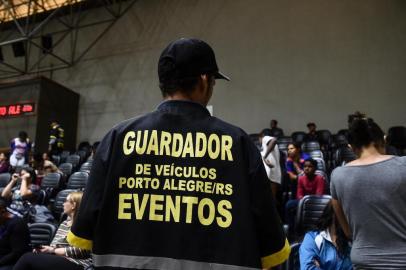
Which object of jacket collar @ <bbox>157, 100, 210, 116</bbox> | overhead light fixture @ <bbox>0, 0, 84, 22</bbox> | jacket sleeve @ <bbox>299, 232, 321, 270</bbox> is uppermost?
overhead light fixture @ <bbox>0, 0, 84, 22</bbox>

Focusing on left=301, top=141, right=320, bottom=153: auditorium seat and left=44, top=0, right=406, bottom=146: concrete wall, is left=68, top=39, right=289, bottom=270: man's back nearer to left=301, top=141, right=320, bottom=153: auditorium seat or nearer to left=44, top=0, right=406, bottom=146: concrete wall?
left=301, top=141, right=320, bottom=153: auditorium seat

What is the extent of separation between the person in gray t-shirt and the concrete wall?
753 cm

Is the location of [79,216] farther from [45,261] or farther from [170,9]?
[170,9]

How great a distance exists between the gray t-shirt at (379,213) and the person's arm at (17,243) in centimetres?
272

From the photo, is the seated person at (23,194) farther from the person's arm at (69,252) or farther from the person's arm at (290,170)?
the person's arm at (290,170)

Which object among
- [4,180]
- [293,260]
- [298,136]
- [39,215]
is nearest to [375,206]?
[293,260]

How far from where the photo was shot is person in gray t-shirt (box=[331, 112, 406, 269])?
1545 mm

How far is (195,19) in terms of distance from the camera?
1087 centimetres

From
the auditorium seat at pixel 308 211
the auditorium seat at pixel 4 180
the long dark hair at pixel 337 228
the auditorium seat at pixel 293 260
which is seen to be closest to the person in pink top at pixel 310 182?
the auditorium seat at pixel 308 211

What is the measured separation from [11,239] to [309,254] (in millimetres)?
2404

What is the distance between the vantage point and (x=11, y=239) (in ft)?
10.8

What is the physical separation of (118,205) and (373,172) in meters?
1.09

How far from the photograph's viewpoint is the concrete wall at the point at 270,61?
28.9 ft

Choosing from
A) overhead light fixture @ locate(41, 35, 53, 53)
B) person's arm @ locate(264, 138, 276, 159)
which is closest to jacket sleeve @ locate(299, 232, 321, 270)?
person's arm @ locate(264, 138, 276, 159)
